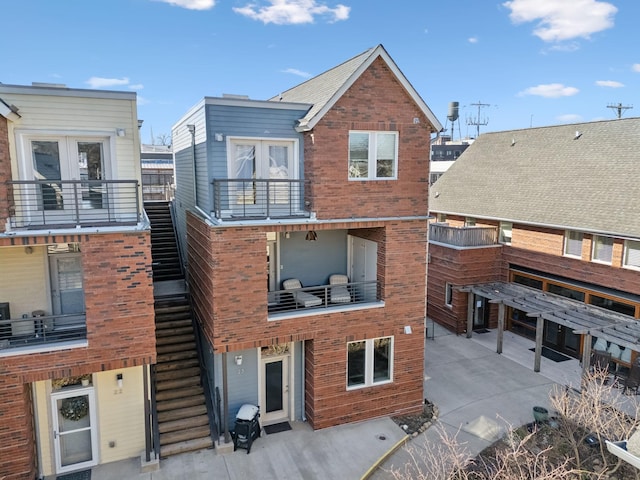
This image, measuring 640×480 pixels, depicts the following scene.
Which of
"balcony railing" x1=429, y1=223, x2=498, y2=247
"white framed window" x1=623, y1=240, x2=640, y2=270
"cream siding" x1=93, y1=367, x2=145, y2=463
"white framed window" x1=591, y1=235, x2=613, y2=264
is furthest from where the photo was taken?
"balcony railing" x1=429, y1=223, x2=498, y2=247

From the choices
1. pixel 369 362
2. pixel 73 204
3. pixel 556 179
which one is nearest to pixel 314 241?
pixel 369 362

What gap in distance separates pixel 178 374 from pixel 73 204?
5.71 metres

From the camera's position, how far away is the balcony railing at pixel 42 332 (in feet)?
33.8

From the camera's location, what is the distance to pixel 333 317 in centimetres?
1270

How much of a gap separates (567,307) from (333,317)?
398 inches

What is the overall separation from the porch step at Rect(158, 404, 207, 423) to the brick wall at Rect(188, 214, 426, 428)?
2310 millimetres

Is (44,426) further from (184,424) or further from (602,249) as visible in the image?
(602,249)

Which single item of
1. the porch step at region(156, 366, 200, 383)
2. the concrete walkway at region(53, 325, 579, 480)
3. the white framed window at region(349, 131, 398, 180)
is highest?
the white framed window at region(349, 131, 398, 180)

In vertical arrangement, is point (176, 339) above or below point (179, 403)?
above

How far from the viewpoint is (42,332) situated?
10945mm

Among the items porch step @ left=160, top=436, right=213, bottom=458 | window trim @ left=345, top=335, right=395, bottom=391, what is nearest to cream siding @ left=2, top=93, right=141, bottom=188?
porch step @ left=160, top=436, right=213, bottom=458

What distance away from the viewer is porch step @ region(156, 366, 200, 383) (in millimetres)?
13375

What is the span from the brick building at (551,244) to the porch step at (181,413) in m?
11.8

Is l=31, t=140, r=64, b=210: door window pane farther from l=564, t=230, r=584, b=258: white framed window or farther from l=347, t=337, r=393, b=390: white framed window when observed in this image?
l=564, t=230, r=584, b=258: white framed window
